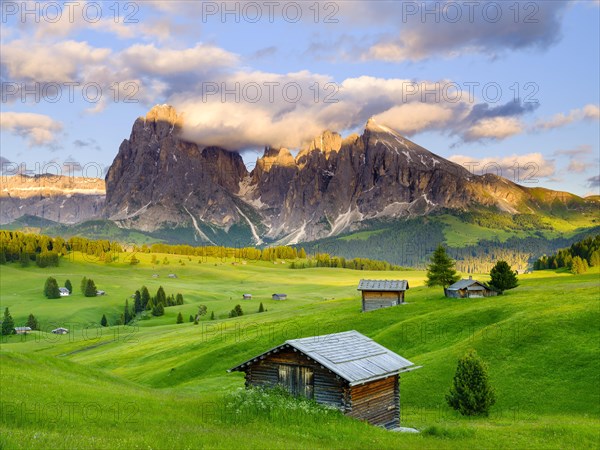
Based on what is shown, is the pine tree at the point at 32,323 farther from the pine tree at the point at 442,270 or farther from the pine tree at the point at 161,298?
the pine tree at the point at 442,270

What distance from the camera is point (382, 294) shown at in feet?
290

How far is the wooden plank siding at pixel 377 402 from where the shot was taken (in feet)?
111

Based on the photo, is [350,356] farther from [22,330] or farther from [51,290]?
[51,290]

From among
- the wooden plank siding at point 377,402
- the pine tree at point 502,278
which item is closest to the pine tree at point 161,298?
the pine tree at point 502,278

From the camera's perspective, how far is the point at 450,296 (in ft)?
289

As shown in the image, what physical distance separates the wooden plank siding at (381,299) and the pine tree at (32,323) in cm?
9729

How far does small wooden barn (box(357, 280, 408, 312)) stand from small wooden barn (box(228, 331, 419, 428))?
49933 mm

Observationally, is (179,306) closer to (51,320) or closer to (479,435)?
(51,320)

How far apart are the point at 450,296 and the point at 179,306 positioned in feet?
327

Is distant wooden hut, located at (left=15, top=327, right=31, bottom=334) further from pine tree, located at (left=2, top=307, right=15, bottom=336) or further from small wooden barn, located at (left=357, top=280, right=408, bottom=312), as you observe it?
small wooden barn, located at (left=357, top=280, right=408, bottom=312)

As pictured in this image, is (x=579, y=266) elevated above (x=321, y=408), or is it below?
above

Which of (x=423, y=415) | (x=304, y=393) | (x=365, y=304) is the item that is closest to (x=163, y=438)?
(x=304, y=393)

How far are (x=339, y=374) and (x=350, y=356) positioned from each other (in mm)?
3673

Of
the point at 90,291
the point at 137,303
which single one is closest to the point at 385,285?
the point at 137,303
